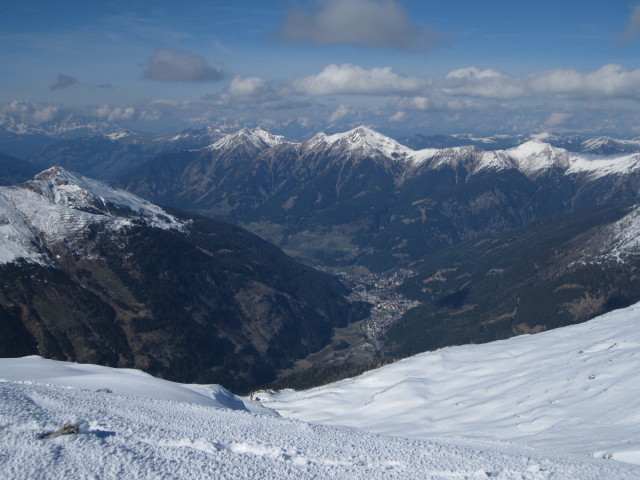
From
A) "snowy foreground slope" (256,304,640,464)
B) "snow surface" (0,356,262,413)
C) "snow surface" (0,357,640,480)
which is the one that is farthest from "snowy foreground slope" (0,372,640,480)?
"snow surface" (0,356,262,413)

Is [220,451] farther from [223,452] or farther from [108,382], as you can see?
[108,382]

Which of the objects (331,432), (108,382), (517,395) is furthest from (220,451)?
(517,395)

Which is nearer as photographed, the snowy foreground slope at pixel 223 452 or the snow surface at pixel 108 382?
the snowy foreground slope at pixel 223 452

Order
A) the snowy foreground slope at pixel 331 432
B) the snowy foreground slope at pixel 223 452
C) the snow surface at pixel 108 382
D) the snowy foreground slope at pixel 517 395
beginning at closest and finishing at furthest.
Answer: the snowy foreground slope at pixel 223 452 < the snowy foreground slope at pixel 331 432 < the snowy foreground slope at pixel 517 395 < the snow surface at pixel 108 382

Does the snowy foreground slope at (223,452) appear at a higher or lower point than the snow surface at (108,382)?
higher

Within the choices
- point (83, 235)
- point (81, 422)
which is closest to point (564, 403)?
point (81, 422)

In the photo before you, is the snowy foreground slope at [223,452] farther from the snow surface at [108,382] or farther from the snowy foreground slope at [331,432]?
the snow surface at [108,382]

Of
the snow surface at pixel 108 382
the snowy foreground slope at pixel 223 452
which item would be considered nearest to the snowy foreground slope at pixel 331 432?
the snowy foreground slope at pixel 223 452
